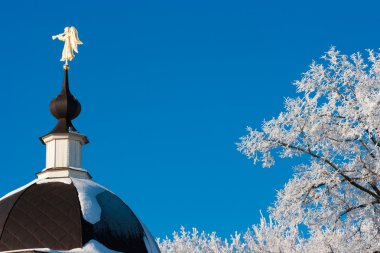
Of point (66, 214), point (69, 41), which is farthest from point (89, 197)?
point (69, 41)

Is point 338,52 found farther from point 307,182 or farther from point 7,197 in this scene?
point 7,197

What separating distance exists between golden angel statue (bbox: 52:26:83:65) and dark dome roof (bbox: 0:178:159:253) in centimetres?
372

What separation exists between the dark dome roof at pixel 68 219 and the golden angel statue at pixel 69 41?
3.72 m

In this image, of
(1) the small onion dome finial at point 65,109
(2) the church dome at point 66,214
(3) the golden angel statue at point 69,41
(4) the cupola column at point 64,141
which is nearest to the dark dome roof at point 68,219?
(2) the church dome at point 66,214

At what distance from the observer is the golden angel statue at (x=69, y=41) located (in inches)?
733

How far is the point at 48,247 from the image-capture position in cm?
1384

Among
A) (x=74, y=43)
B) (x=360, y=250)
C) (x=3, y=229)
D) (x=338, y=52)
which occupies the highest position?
(x=74, y=43)

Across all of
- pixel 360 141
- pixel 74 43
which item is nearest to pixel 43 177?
pixel 74 43

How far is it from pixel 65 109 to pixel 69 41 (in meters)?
2.08

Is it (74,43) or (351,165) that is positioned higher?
(74,43)

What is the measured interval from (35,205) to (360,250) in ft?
20.1

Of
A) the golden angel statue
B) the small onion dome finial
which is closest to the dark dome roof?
the small onion dome finial

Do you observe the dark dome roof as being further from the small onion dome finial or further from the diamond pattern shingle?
the small onion dome finial

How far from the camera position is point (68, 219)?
1440cm
